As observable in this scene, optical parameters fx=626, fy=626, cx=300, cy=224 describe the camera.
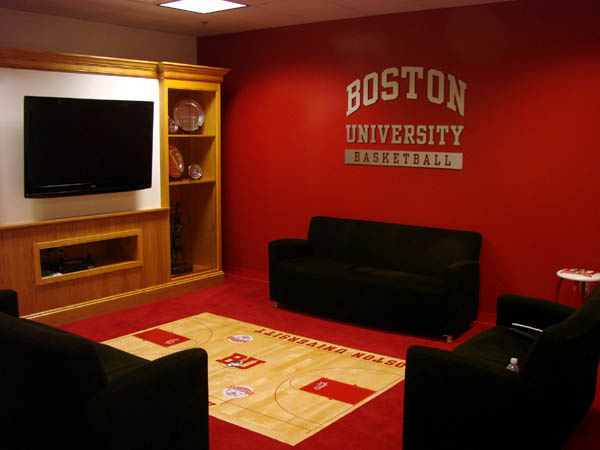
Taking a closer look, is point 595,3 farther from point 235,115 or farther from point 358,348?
point 235,115

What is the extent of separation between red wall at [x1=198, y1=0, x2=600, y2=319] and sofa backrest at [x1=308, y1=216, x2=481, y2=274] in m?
0.21

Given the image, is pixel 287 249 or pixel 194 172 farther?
pixel 194 172

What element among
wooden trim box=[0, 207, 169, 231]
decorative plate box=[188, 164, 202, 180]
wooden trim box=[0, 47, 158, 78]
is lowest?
wooden trim box=[0, 207, 169, 231]

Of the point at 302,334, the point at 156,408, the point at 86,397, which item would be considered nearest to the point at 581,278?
the point at 302,334

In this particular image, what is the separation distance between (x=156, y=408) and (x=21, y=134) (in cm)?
317

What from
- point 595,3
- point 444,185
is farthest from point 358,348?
point 595,3

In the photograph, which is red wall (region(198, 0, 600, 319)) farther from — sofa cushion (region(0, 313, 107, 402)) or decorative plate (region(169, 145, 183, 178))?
sofa cushion (region(0, 313, 107, 402))

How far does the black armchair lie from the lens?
2.88m

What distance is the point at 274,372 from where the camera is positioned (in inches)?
174

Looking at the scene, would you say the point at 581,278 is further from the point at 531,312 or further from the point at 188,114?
the point at 188,114

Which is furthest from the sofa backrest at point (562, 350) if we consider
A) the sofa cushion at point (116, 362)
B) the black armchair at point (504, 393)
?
the sofa cushion at point (116, 362)

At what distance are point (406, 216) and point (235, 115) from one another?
7.88ft

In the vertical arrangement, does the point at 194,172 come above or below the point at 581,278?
above

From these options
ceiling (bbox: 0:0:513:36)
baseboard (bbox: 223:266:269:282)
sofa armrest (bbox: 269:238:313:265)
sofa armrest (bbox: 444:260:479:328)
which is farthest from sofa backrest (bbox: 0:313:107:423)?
baseboard (bbox: 223:266:269:282)
